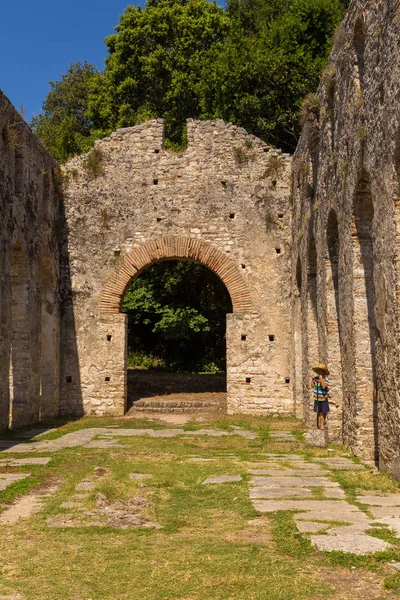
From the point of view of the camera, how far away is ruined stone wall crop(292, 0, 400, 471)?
21.5 feet

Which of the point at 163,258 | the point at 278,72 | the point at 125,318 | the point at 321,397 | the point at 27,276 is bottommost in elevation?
the point at 321,397

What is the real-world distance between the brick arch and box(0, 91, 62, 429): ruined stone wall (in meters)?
1.19

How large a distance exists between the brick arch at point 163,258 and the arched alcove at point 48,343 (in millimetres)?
1126

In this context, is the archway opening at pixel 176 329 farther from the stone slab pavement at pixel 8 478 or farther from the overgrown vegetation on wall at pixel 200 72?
the stone slab pavement at pixel 8 478

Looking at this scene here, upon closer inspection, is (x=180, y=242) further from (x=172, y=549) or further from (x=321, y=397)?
(x=172, y=549)

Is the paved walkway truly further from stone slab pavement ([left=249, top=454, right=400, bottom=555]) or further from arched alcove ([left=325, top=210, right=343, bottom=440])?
arched alcove ([left=325, top=210, right=343, bottom=440])

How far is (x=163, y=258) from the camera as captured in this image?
1473 centimetres

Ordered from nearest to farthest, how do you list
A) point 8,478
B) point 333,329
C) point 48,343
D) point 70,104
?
point 8,478, point 333,329, point 48,343, point 70,104

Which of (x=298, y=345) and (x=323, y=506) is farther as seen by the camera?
(x=298, y=345)

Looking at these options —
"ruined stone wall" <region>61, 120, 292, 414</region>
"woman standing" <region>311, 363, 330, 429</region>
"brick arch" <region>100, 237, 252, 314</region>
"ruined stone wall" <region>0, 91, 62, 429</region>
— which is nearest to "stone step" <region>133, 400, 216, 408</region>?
"ruined stone wall" <region>61, 120, 292, 414</region>

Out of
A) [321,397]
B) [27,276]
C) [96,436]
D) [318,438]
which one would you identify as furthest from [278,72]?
[318,438]

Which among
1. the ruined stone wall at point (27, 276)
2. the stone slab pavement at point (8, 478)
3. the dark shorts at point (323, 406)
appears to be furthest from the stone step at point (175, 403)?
the stone slab pavement at point (8, 478)

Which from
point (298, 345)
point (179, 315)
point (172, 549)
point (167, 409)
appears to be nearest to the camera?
point (172, 549)

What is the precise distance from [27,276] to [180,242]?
3.72 meters
